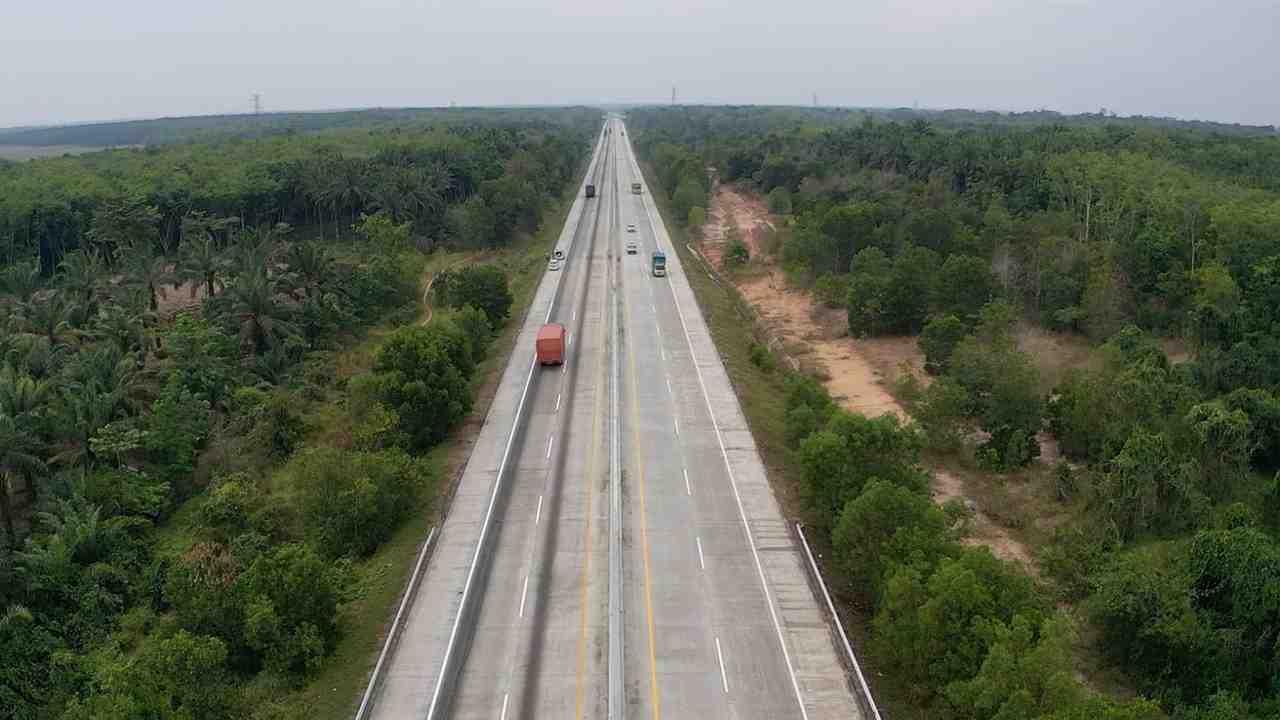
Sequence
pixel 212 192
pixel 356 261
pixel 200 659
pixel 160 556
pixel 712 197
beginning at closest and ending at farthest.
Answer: pixel 200 659
pixel 160 556
pixel 356 261
pixel 212 192
pixel 712 197

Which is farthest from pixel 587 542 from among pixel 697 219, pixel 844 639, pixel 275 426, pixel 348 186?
pixel 697 219

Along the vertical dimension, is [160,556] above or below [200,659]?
below

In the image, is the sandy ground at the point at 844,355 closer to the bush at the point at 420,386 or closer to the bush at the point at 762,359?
the bush at the point at 762,359

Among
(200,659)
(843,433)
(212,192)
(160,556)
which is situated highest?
(212,192)

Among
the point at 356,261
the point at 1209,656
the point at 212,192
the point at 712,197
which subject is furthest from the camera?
the point at 712,197

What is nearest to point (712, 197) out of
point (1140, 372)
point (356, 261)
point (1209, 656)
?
point (356, 261)

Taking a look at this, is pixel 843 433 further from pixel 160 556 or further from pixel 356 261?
pixel 356 261

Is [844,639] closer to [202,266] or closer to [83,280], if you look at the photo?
[202,266]

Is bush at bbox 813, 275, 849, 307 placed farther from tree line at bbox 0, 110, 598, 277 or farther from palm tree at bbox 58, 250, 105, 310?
palm tree at bbox 58, 250, 105, 310
